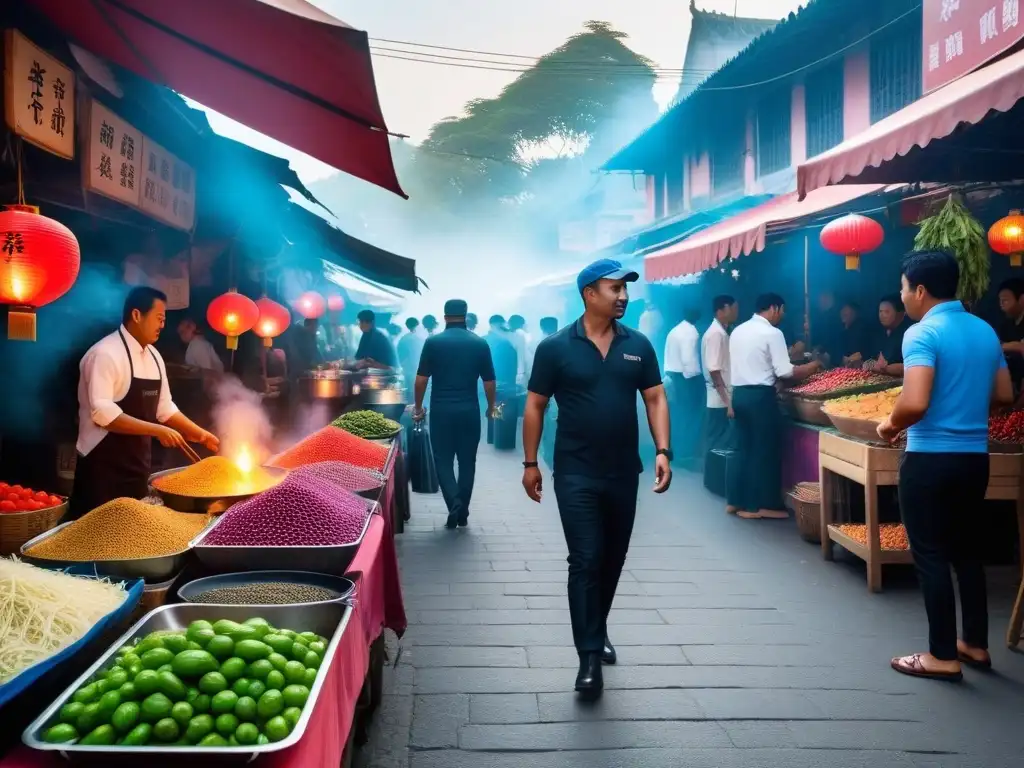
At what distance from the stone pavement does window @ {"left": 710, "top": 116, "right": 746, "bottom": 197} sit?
41.3 ft

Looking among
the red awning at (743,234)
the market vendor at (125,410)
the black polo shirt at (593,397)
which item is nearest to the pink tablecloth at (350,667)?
the black polo shirt at (593,397)

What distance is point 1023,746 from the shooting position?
3424 mm

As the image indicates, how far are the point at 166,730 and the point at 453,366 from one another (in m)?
5.89

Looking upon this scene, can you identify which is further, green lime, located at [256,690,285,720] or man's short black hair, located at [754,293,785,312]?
man's short black hair, located at [754,293,785,312]

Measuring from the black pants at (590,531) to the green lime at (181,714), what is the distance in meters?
2.31

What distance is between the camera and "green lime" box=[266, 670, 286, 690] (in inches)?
81.5

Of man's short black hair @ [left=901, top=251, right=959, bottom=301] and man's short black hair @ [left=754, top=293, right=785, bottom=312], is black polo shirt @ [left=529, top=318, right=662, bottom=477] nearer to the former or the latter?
man's short black hair @ [left=901, top=251, right=959, bottom=301]

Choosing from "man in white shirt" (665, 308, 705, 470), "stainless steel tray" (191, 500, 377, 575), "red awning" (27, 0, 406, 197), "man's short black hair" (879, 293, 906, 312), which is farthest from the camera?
"man in white shirt" (665, 308, 705, 470)

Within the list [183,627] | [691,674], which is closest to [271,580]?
[183,627]

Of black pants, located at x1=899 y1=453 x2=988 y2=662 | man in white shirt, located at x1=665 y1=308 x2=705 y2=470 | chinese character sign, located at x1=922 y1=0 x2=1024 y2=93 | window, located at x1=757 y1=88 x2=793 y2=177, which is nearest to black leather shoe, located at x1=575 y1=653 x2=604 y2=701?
black pants, located at x1=899 y1=453 x2=988 y2=662

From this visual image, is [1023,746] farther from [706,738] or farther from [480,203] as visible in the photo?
[480,203]

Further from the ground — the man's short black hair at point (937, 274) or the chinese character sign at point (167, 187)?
the chinese character sign at point (167, 187)

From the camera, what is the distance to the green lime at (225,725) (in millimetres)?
1916

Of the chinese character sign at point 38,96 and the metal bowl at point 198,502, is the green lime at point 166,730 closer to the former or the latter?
the metal bowl at point 198,502
